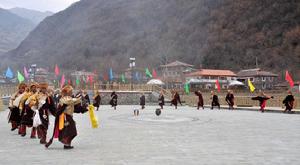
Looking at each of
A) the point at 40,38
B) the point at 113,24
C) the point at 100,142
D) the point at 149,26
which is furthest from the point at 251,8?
the point at 100,142

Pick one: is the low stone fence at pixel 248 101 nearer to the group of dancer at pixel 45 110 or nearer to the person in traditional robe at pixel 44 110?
the group of dancer at pixel 45 110

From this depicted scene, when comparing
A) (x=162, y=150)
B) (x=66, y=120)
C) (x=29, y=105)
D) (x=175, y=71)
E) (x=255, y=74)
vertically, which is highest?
(x=175, y=71)

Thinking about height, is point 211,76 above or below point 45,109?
above

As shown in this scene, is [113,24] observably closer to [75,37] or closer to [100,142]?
[75,37]

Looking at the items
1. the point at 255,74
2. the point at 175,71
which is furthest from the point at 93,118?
the point at 175,71

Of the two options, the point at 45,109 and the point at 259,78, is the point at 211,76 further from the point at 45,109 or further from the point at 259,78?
the point at 45,109

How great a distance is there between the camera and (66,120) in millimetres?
9242

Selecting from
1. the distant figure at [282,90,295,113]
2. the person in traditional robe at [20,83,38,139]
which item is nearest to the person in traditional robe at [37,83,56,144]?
the person in traditional robe at [20,83,38,139]

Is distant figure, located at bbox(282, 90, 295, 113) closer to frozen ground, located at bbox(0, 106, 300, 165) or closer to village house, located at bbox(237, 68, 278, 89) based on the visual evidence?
frozen ground, located at bbox(0, 106, 300, 165)

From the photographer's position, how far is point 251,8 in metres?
110

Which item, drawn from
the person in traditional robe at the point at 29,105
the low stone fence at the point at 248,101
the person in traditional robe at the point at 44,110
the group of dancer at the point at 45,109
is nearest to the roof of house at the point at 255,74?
the low stone fence at the point at 248,101

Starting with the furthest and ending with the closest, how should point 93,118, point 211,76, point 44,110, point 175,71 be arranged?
point 175,71 → point 211,76 → point 44,110 → point 93,118

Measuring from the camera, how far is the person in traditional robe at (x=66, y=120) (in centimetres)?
910

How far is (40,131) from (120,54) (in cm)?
11928
